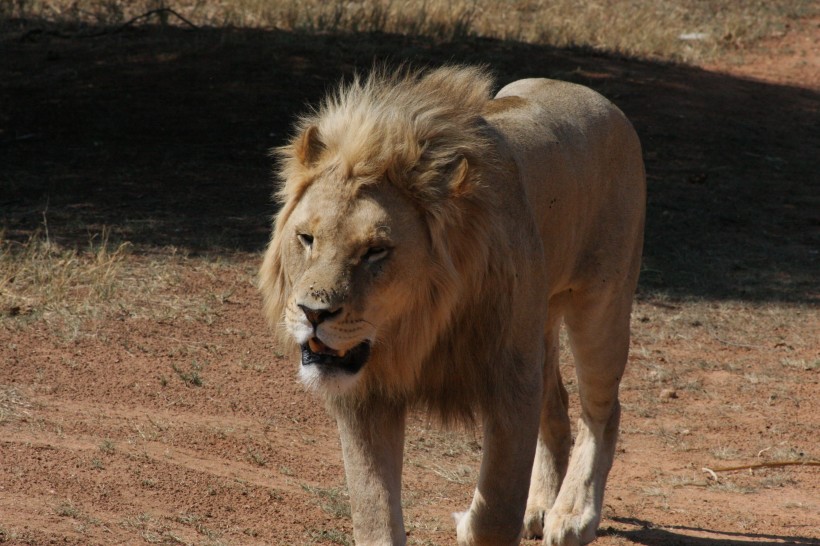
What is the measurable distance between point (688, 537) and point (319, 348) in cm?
225

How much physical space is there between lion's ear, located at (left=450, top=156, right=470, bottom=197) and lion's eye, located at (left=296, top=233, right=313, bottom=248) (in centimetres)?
41

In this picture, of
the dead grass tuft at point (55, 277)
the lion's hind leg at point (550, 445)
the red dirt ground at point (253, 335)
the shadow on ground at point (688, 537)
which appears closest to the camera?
the red dirt ground at point (253, 335)

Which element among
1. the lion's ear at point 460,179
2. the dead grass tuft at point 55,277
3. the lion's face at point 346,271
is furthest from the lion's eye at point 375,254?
the dead grass tuft at point 55,277

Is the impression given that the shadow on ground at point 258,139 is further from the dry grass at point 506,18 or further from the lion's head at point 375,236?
the lion's head at point 375,236

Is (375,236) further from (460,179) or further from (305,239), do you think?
(460,179)

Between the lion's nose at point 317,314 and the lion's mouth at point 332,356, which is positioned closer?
the lion's nose at point 317,314

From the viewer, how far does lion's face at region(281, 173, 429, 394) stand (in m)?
2.99

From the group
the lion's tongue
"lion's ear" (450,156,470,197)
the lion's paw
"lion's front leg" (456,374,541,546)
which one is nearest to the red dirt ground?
the lion's paw

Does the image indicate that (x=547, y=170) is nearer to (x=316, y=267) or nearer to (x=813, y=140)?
(x=316, y=267)

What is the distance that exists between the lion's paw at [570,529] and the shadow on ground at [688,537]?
273 millimetres

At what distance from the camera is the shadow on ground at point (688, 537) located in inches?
180

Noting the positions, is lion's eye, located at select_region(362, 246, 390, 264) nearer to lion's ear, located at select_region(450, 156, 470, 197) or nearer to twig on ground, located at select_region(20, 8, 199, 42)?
lion's ear, located at select_region(450, 156, 470, 197)

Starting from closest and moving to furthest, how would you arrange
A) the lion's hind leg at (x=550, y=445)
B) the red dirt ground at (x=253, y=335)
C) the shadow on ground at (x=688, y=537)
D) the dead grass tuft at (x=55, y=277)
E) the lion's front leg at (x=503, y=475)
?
the lion's front leg at (x=503, y=475), the red dirt ground at (x=253, y=335), the shadow on ground at (x=688, y=537), the lion's hind leg at (x=550, y=445), the dead grass tuft at (x=55, y=277)

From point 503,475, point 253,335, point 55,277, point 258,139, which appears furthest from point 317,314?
point 258,139
